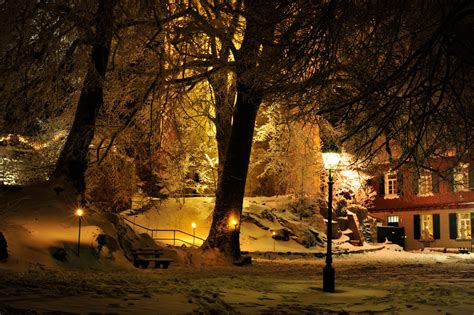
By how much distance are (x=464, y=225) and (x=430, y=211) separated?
11.2ft

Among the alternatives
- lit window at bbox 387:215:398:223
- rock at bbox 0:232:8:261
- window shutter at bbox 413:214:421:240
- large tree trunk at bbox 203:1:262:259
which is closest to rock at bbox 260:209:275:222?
large tree trunk at bbox 203:1:262:259

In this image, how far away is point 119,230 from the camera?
20391 mm

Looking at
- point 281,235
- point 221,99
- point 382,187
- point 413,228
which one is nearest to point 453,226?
point 413,228

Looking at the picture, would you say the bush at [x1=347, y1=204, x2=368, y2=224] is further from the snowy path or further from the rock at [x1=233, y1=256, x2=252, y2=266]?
the snowy path

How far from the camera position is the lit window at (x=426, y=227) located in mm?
49688

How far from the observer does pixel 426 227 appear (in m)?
50.4

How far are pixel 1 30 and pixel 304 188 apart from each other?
24096 millimetres

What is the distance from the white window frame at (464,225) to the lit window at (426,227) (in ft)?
8.69

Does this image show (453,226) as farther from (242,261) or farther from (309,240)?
(242,261)

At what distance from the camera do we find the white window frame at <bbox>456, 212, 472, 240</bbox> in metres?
47.0

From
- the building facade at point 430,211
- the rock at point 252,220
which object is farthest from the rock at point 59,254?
the building facade at point 430,211

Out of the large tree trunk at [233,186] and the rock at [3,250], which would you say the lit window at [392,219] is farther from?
the rock at [3,250]

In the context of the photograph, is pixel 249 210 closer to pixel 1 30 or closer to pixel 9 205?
pixel 9 205

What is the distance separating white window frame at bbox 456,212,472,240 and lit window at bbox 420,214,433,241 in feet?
8.69
